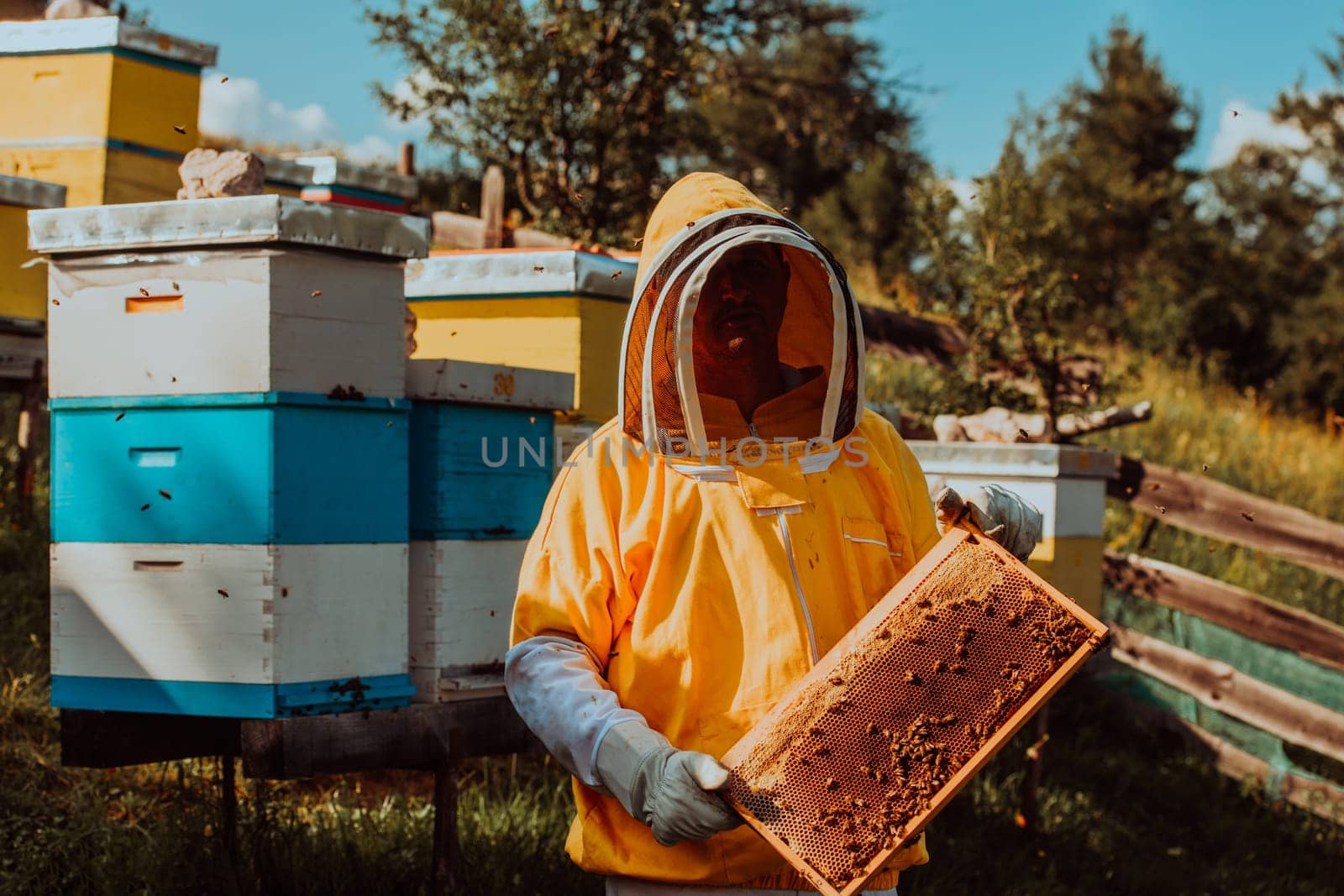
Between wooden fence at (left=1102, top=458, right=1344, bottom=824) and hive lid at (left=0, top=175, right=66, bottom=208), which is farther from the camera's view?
wooden fence at (left=1102, top=458, right=1344, bottom=824)

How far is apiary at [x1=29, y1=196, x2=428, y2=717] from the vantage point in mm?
2809

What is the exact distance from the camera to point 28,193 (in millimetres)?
5520

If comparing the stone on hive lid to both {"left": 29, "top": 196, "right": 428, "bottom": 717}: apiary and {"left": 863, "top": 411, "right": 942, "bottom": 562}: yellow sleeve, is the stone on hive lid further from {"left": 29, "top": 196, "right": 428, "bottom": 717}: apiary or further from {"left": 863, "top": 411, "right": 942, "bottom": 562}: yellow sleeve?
{"left": 863, "top": 411, "right": 942, "bottom": 562}: yellow sleeve

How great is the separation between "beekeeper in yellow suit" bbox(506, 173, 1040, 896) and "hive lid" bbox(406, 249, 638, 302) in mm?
1587

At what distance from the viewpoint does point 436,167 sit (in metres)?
18.5

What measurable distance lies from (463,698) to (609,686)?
1.12 m

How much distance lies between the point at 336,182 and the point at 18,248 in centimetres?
213

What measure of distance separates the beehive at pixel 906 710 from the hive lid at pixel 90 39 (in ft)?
19.4

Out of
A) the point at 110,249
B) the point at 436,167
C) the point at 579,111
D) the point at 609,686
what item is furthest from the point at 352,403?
the point at 436,167

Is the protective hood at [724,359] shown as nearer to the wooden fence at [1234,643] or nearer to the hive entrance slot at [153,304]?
the hive entrance slot at [153,304]

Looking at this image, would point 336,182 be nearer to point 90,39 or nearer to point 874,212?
point 90,39

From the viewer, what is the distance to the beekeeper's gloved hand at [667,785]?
6.18 ft

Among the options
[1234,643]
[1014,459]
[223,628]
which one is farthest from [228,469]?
[1234,643]

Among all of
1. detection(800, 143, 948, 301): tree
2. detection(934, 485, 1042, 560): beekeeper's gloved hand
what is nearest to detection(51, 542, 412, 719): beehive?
detection(934, 485, 1042, 560): beekeeper's gloved hand
